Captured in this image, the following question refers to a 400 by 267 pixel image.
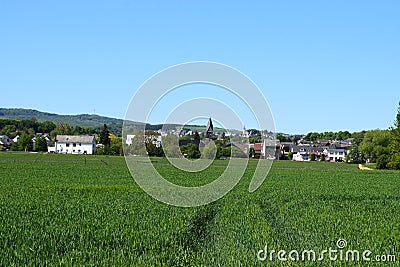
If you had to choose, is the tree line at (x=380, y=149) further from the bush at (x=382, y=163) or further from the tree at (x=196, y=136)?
the tree at (x=196, y=136)

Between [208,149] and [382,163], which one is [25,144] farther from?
[208,149]

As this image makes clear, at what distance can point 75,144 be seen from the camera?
429ft

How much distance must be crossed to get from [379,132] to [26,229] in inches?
4173

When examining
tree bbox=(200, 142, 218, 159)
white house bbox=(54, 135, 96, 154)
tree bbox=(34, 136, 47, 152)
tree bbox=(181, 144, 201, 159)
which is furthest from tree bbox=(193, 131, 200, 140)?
white house bbox=(54, 135, 96, 154)

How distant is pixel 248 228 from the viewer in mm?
15680

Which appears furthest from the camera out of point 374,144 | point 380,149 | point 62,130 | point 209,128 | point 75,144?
point 62,130

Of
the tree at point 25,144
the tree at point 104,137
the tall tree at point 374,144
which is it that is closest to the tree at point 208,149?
the tall tree at point 374,144

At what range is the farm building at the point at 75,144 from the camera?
12850cm

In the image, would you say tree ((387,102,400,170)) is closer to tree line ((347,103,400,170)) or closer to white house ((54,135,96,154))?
tree line ((347,103,400,170))

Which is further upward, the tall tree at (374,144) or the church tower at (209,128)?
the tall tree at (374,144)

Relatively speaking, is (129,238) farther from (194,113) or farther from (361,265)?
(194,113)

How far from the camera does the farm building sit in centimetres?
12850

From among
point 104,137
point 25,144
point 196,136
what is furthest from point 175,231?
point 104,137

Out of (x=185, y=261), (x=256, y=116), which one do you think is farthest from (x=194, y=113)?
(x=185, y=261)
